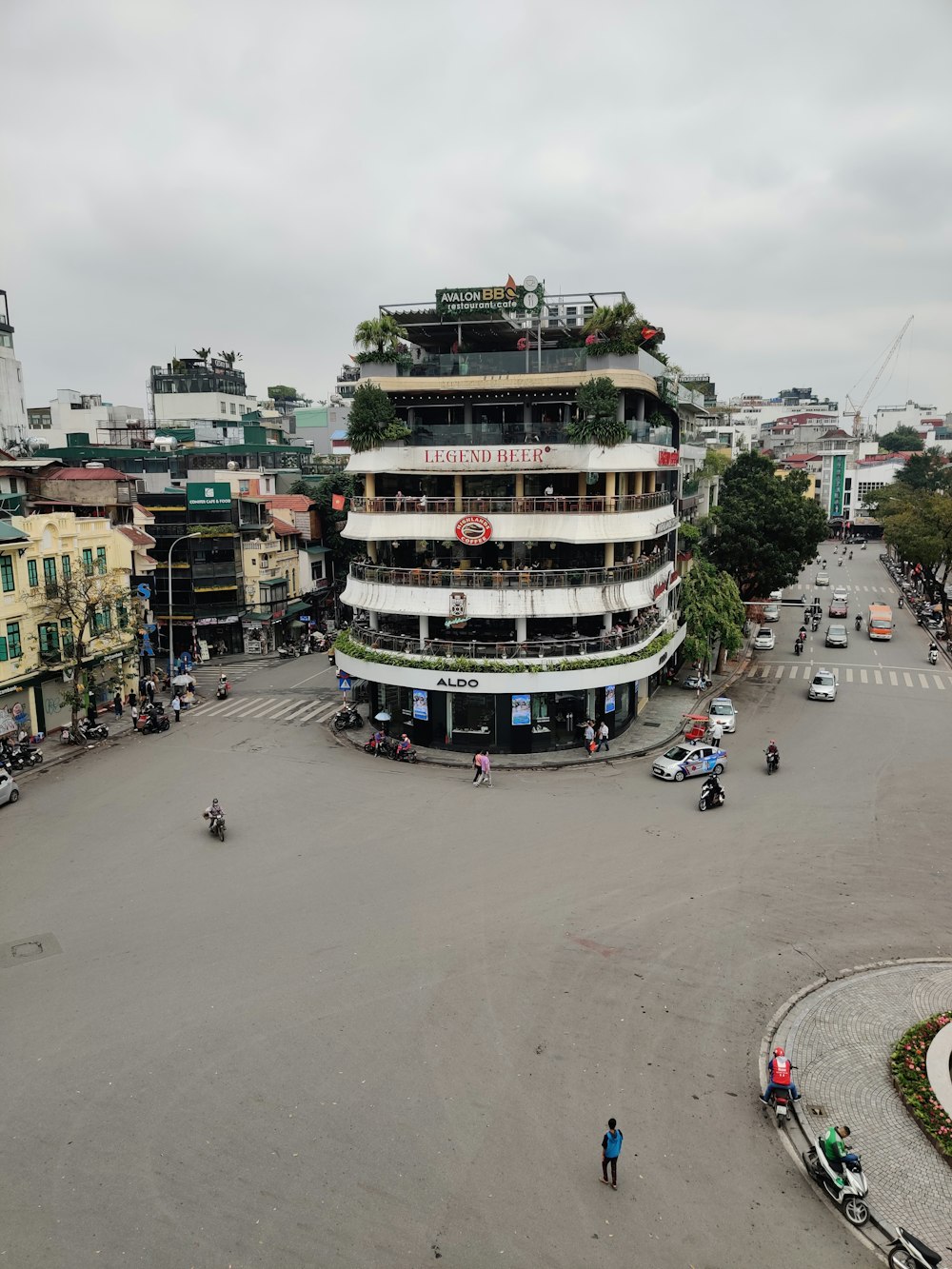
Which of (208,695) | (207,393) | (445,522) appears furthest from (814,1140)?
(207,393)

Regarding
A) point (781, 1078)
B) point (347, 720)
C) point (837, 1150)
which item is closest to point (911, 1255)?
point (837, 1150)

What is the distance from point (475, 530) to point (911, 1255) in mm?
26727

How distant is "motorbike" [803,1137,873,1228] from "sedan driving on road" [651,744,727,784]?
59.7ft

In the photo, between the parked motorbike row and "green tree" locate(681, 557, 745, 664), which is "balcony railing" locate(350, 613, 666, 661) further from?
the parked motorbike row

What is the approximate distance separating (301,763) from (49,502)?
23197 millimetres

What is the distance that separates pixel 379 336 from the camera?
36781mm

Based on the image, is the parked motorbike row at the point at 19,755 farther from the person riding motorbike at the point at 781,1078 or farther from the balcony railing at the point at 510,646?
→ the person riding motorbike at the point at 781,1078

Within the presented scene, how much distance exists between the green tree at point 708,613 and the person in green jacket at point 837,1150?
32.2 m

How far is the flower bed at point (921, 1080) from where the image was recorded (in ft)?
45.7

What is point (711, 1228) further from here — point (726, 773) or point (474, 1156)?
point (726, 773)

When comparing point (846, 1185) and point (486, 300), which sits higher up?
point (486, 300)

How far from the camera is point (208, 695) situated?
4625 centimetres

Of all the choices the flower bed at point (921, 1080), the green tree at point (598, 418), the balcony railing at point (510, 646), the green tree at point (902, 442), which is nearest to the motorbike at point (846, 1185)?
the flower bed at point (921, 1080)

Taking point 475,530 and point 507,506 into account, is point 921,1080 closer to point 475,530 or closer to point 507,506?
point 475,530
